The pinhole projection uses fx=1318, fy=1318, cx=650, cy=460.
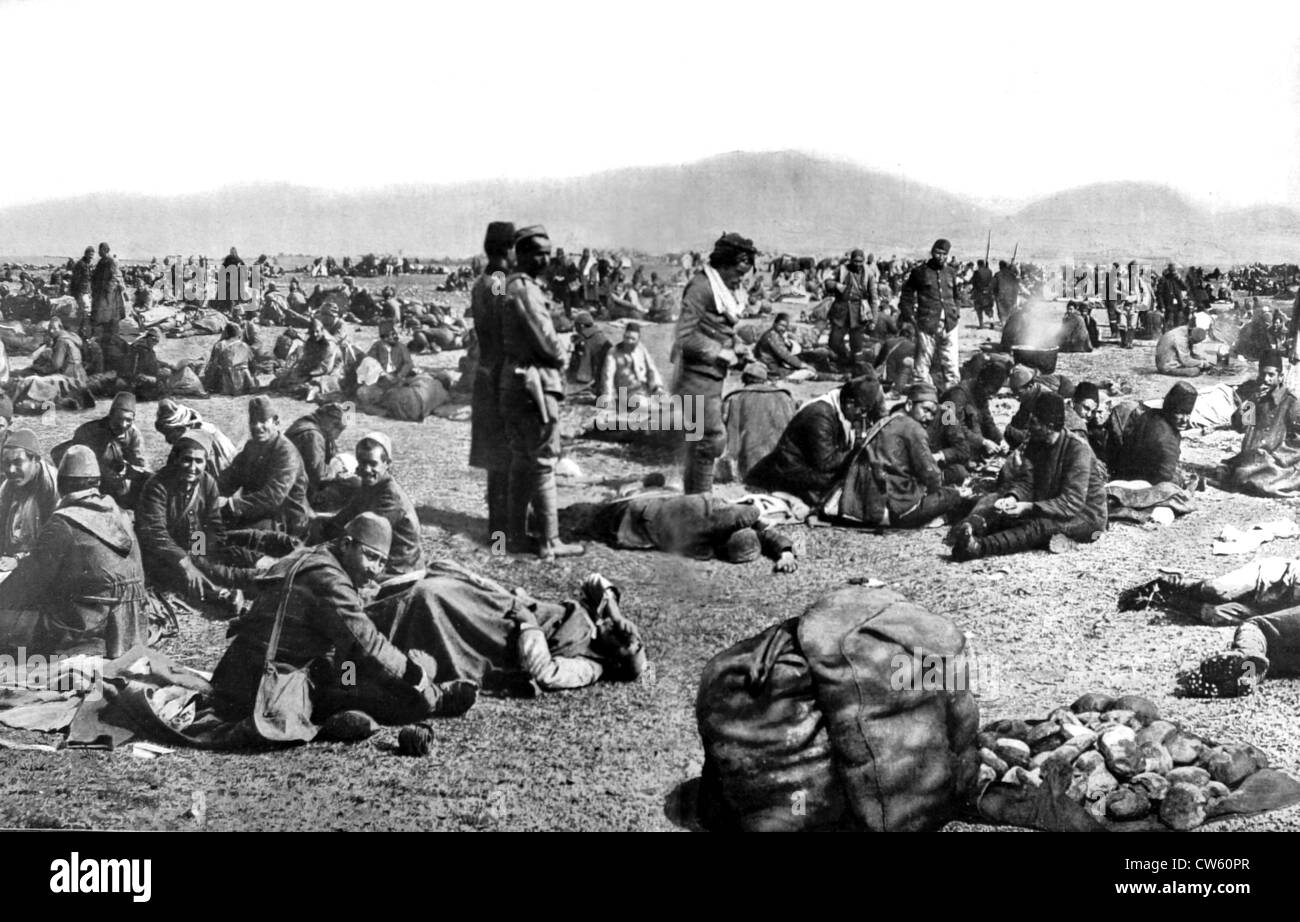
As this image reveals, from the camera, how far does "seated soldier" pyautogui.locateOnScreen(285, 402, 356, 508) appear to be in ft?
30.8

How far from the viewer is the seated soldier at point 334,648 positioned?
29.3 feet

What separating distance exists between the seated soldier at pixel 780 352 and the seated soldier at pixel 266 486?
3.49 meters

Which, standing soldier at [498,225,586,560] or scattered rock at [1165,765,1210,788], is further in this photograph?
standing soldier at [498,225,586,560]

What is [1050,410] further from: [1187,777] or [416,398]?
[416,398]

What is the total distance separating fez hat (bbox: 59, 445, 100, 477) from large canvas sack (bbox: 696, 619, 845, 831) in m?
4.72

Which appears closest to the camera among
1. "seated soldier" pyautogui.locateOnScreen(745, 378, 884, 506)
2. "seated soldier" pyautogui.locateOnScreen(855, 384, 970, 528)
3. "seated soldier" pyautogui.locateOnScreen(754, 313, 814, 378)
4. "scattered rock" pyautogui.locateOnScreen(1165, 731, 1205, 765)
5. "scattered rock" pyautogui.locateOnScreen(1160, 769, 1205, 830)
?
"scattered rock" pyautogui.locateOnScreen(1160, 769, 1205, 830)

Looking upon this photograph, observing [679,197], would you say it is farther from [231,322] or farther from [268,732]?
[268,732]

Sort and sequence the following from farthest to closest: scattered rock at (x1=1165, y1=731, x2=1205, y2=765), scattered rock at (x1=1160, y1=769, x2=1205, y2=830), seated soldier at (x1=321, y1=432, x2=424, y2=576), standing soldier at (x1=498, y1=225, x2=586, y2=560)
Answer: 1. seated soldier at (x1=321, y1=432, x2=424, y2=576)
2. standing soldier at (x1=498, y1=225, x2=586, y2=560)
3. scattered rock at (x1=1165, y1=731, x2=1205, y2=765)
4. scattered rock at (x1=1160, y1=769, x2=1205, y2=830)

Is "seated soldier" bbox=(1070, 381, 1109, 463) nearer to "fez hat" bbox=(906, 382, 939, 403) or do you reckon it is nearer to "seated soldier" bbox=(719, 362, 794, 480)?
"fez hat" bbox=(906, 382, 939, 403)

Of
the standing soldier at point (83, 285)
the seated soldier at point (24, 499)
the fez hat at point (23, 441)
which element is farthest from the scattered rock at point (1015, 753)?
the standing soldier at point (83, 285)

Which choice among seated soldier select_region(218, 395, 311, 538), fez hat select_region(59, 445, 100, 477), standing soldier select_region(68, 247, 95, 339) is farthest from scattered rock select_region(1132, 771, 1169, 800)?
standing soldier select_region(68, 247, 95, 339)

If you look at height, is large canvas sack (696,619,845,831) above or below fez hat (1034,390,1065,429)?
below

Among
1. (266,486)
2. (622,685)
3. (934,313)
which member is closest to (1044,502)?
(934,313)
